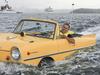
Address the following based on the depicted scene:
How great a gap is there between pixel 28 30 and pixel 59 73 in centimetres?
238

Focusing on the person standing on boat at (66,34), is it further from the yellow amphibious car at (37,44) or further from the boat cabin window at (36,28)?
the boat cabin window at (36,28)

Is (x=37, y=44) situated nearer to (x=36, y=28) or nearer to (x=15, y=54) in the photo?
(x=15, y=54)

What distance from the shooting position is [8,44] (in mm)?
10930

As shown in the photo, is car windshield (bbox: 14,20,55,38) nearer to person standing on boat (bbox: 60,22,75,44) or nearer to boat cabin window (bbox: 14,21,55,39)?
→ boat cabin window (bbox: 14,21,55,39)

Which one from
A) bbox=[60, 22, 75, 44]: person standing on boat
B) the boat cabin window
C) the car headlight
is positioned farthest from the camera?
bbox=[60, 22, 75, 44]: person standing on boat

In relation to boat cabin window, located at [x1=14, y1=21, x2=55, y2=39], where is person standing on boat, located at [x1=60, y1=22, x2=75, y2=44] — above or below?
below

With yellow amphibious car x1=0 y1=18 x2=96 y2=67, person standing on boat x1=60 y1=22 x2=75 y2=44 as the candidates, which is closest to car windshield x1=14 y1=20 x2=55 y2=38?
yellow amphibious car x1=0 y1=18 x2=96 y2=67

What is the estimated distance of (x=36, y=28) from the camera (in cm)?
1309

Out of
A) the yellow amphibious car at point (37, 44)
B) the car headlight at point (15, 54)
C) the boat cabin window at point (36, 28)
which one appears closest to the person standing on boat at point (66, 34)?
the yellow amphibious car at point (37, 44)

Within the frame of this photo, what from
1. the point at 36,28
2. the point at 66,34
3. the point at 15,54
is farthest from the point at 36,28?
the point at 15,54

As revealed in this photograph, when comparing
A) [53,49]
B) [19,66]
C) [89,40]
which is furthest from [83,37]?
[19,66]

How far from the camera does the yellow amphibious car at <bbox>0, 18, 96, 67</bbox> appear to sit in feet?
35.3

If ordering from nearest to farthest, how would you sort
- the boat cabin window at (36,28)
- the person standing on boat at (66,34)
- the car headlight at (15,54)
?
the car headlight at (15,54) → the boat cabin window at (36,28) → the person standing on boat at (66,34)

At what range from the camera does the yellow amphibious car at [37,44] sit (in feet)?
35.3
